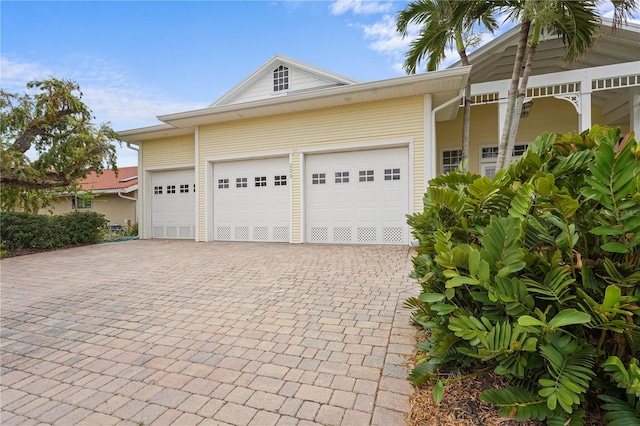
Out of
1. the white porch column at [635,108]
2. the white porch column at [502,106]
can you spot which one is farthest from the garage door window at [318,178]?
the white porch column at [635,108]

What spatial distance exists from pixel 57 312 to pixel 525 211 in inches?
180

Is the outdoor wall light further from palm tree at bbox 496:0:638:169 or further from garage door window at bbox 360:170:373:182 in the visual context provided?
garage door window at bbox 360:170:373:182

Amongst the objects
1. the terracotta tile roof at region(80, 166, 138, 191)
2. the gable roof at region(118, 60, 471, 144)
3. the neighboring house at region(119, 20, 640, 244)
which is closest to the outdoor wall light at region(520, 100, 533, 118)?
the neighboring house at region(119, 20, 640, 244)

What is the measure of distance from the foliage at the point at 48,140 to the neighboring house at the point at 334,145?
1.46m

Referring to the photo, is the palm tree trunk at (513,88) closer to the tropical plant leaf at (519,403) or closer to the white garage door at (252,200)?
the white garage door at (252,200)

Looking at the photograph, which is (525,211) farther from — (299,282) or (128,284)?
(128,284)

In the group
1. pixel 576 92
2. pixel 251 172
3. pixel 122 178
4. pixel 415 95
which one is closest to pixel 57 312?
pixel 251 172

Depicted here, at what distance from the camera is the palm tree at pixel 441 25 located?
7336 millimetres

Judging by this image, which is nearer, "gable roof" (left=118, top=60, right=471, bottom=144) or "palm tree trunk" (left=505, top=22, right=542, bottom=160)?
"palm tree trunk" (left=505, top=22, right=542, bottom=160)

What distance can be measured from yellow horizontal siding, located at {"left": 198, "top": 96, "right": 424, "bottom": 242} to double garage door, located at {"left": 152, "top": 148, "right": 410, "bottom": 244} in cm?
33

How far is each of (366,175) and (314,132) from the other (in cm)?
191

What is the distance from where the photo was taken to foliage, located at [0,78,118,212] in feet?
27.5

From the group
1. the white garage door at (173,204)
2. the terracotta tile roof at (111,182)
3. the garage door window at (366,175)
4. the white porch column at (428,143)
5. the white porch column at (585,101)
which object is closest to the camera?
the white porch column at (585,101)

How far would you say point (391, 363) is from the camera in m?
2.19
